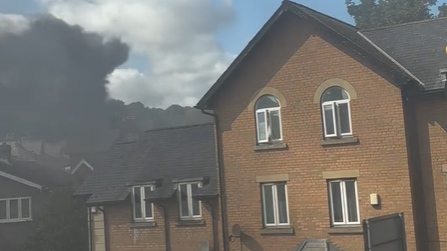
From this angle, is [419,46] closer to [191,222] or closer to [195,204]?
[195,204]

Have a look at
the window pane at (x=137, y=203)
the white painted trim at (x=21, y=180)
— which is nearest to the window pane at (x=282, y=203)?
the window pane at (x=137, y=203)

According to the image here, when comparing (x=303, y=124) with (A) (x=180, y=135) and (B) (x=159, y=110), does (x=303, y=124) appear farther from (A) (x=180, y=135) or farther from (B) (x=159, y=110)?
(B) (x=159, y=110)

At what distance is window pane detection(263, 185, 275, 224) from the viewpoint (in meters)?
18.1

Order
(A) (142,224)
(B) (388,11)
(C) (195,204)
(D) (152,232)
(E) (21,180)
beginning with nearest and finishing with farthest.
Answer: (C) (195,204) < (D) (152,232) < (A) (142,224) < (E) (21,180) < (B) (388,11)

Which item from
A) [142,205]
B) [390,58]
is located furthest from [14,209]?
[390,58]

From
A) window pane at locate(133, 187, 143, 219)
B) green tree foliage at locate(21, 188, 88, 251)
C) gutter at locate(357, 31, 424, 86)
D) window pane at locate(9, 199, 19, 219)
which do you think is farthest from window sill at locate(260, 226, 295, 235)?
window pane at locate(9, 199, 19, 219)

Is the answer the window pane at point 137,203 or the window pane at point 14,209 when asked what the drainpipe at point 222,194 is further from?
the window pane at point 14,209

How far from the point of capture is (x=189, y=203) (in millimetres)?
21266

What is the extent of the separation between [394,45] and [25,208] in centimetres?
2272

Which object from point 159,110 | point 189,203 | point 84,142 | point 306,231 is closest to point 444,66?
point 306,231

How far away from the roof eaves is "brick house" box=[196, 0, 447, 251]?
32 millimetres

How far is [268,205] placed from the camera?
59.7 feet

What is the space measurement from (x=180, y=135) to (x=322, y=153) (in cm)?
828

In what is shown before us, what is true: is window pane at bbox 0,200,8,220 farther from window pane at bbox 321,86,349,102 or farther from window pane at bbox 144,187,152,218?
window pane at bbox 321,86,349,102
